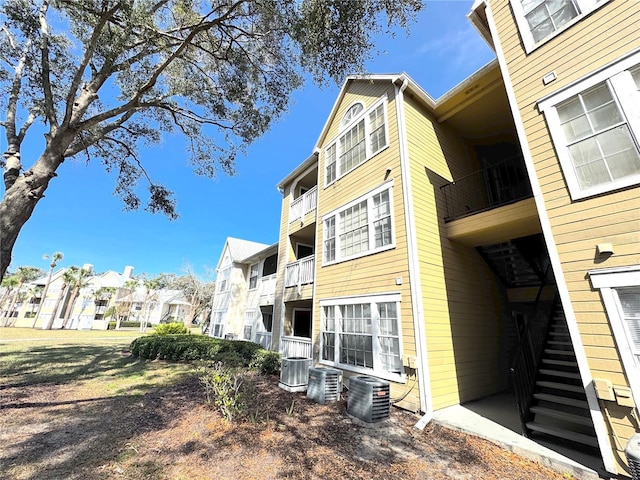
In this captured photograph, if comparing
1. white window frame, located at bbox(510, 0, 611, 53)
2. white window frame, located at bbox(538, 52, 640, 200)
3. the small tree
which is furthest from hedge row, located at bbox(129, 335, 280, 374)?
the small tree

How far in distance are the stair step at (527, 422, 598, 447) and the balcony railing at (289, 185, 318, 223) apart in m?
9.25

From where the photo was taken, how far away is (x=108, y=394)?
7074 millimetres

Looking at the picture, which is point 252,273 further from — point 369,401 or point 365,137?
point 369,401

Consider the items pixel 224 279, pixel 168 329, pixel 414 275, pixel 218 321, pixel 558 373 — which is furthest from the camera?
pixel 224 279

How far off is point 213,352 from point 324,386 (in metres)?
6.81

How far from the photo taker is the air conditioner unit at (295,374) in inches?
298

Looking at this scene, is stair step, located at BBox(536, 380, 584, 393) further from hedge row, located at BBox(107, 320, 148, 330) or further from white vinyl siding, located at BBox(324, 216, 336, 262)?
hedge row, located at BBox(107, 320, 148, 330)

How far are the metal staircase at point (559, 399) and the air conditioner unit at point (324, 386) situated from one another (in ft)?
12.9

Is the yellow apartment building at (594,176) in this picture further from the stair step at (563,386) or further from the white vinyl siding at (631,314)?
the stair step at (563,386)

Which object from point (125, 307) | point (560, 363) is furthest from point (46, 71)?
point (125, 307)

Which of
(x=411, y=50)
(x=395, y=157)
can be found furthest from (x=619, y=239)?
(x=411, y=50)

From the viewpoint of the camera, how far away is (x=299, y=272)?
11.6 metres

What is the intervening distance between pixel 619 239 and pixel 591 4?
446 centimetres

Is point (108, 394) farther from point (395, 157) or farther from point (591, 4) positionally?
point (591, 4)
